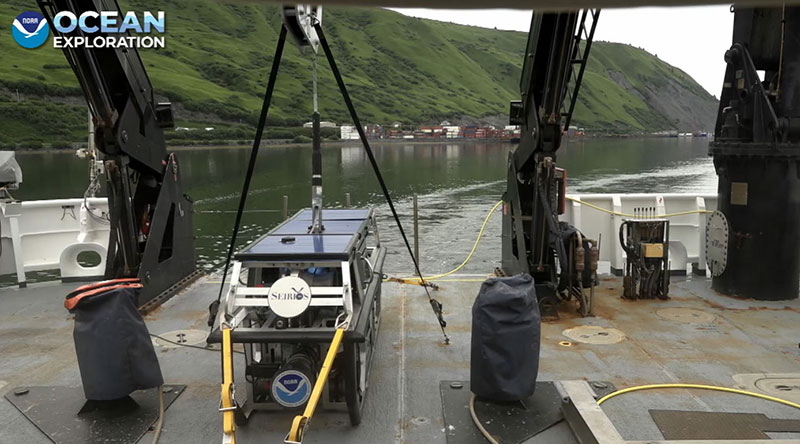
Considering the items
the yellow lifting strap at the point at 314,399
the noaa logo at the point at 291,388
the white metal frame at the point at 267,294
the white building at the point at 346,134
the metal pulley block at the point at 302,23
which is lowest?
the noaa logo at the point at 291,388

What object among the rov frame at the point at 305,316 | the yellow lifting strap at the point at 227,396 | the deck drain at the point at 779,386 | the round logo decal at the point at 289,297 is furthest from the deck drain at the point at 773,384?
the yellow lifting strap at the point at 227,396

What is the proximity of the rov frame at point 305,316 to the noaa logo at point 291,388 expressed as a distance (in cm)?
8

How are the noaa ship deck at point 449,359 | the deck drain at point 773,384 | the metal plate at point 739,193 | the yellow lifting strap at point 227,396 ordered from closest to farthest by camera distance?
the yellow lifting strap at point 227,396
the noaa ship deck at point 449,359
the deck drain at point 773,384
the metal plate at point 739,193

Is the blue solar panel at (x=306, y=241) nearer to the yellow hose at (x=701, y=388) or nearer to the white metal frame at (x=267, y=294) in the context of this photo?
the white metal frame at (x=267, y=294)

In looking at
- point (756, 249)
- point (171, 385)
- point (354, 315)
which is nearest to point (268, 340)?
point (354, 315)

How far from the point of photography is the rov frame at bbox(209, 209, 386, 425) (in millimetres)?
4965

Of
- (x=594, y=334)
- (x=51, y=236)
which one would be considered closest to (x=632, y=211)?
(x=594, y=334)

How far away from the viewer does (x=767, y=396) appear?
582cm

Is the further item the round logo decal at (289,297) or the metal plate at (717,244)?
the metal plate at (717,244)

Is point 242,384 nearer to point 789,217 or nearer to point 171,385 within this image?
point 171,385

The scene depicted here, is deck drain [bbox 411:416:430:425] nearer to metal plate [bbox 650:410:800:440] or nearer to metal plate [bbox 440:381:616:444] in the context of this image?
metal plate [bbox 440:381:616:444]

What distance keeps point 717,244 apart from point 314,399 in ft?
25.7

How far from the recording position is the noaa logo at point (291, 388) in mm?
4902

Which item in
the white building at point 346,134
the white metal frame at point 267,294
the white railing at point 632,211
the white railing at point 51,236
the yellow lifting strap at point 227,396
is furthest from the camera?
Answer: the white building at point 346,134
